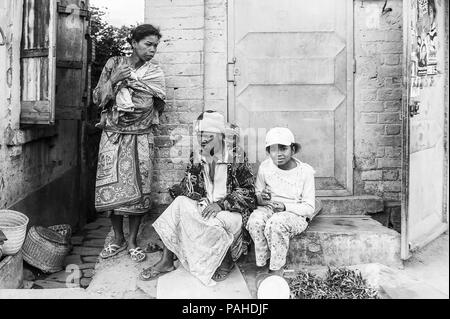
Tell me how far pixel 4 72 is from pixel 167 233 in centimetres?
238

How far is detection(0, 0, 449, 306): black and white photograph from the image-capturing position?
12.9ft

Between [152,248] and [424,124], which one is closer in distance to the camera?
[424,124]

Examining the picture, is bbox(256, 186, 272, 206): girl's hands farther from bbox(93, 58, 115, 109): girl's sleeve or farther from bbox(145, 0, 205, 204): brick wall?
bbox(93, 58, 115, 109): girl's sleeve

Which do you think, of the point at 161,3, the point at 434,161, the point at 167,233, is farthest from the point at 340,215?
the point at 161,3

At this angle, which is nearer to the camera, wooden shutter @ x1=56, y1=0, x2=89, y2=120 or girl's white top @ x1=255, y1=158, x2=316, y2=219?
girl's white top @ x1=255, y1=158, x2=316, y2=219

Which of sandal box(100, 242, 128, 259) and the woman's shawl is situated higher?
the woman's shawl

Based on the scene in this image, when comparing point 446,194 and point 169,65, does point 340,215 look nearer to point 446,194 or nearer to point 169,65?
point 446,194

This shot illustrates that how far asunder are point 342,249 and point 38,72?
3.57 meters

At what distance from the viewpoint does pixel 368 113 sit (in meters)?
4.99

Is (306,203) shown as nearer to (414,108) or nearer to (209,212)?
(209,212)

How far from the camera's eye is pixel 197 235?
384 cm

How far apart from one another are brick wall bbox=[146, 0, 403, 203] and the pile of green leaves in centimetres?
144

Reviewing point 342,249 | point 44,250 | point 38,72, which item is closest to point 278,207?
point 342,249

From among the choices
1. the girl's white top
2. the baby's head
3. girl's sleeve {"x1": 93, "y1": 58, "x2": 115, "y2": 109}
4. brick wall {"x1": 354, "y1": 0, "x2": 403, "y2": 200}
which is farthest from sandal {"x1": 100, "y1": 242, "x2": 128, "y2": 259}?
brick wall {"x1": 354, "y1": 0, "x2": 403, "y2": 200}
